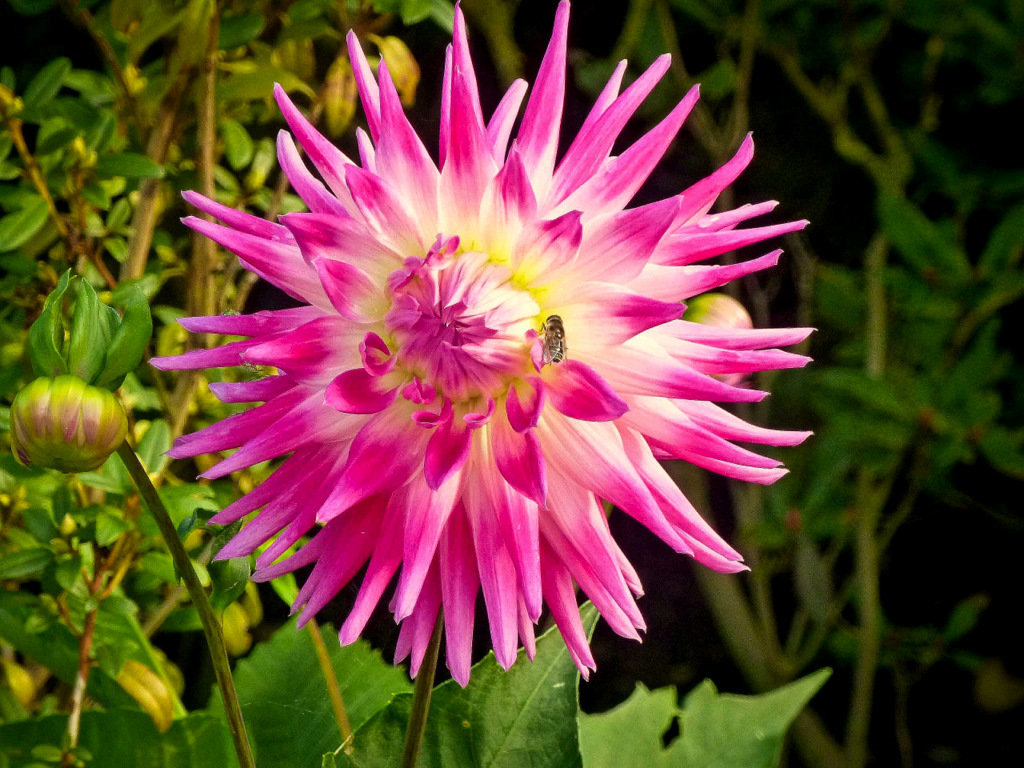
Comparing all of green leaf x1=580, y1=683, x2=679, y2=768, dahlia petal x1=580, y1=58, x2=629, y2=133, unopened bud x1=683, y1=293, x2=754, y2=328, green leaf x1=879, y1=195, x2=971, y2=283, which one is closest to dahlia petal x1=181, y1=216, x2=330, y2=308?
dahlia petal x1=580, y1=58, x2=629, y2=133

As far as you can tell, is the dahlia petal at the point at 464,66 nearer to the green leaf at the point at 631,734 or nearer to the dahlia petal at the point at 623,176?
the dahlia petal at the point at 623,176

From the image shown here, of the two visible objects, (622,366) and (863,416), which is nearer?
(622,366)

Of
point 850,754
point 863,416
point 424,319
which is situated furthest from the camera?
point 850,754

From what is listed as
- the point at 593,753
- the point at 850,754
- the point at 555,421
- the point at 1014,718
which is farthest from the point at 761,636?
the point at 555,421

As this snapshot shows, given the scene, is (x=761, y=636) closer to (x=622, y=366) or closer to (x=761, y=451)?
(x=761, y=451)

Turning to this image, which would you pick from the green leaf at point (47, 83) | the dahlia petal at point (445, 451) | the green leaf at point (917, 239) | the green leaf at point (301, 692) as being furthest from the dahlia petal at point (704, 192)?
the green leaf at point (917, 239)
